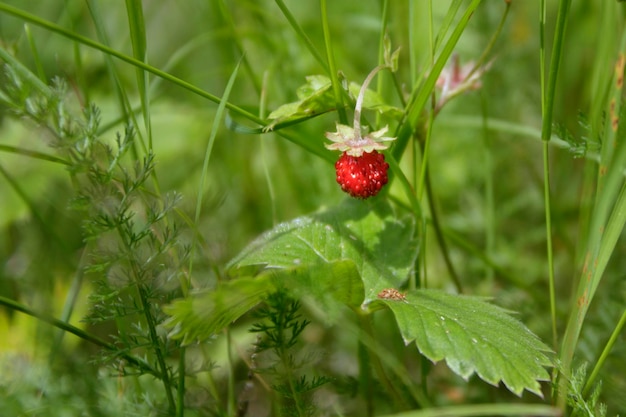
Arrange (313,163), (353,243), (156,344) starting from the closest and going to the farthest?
(156,344) < (353,243) < (313,163)

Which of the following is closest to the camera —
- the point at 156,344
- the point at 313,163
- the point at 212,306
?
the point at 212,306

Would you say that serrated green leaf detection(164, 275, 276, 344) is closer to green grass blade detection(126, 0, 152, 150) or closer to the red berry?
the red berry

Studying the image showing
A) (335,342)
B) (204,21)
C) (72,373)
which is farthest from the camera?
(204,21)

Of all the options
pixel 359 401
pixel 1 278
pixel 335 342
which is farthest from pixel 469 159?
pixel 1 278

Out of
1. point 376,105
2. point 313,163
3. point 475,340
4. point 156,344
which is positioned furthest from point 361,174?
point 313,163

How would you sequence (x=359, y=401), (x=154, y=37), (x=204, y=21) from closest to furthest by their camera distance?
(x=359, y=401) → (x=204, y=21) → (x=154, y=37)

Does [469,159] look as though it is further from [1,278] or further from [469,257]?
[1,278]

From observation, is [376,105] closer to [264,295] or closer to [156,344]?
[264,295]

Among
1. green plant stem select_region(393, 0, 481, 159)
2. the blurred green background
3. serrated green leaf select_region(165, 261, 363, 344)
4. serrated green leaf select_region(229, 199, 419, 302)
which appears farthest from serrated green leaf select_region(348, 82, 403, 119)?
the blurred green background
